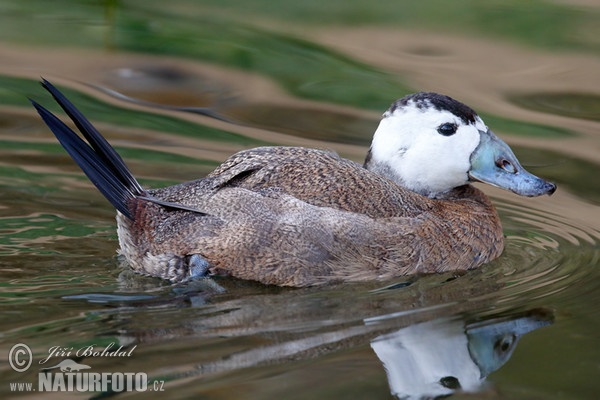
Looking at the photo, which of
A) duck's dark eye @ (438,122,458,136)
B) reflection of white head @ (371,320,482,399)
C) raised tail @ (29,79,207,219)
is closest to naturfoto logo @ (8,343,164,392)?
reflection of white head @ (371,320,482,399)

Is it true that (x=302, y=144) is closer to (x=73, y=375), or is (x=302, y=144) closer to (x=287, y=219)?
(x=287, y=219)

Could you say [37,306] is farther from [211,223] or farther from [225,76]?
[225,76]

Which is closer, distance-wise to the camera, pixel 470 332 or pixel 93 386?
pixel 93 386

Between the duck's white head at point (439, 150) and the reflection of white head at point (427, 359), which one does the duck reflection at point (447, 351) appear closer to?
the reflection of white head at point (427, 359)

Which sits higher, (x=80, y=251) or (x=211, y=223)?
(x=211, y=223)

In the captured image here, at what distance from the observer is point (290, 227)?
5.05m

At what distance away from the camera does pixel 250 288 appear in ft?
16.6

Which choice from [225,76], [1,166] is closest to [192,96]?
[225,76]

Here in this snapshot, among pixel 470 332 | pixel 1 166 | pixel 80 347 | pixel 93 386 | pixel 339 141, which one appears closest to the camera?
pixel 93 386

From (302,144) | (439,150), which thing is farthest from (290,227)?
(302,144)

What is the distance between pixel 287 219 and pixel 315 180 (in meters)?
0.27

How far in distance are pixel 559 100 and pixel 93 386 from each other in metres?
5.04

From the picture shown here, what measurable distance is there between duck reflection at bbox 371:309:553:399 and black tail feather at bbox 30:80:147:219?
1431mm

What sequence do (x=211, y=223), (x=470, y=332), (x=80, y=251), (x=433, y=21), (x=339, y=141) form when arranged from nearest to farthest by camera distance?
(x=470, y=332), (x=211, y=223), (x=80, y=251), (x=339, y=141), (x=433, y=21)
